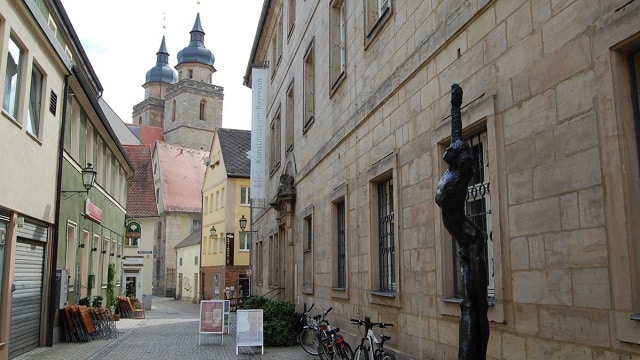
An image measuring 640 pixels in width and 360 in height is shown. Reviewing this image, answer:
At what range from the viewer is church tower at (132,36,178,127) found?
97688 mm

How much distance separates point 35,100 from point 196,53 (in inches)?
3137

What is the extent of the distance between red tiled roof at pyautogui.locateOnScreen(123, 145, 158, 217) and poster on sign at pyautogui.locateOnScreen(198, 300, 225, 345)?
23.3 meters

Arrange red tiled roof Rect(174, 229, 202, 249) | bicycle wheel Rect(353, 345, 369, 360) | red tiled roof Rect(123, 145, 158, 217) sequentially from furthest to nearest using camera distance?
red tiled roof Rect(174, 229, 202, 249) < red tiled roof Rect(123, 145, 158, 217) < bicycle wheel Rect(353, 345, 369, 360)

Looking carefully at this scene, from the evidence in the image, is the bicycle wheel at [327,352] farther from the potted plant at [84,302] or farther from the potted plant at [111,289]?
the potted plant at [111,289]

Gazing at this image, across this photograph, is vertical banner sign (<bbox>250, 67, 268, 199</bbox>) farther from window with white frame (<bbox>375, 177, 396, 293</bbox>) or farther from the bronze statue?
the bronze statue

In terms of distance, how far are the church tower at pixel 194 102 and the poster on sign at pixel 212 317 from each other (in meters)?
71.0

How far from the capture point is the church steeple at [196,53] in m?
89.9

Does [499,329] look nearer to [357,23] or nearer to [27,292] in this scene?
[357,23]

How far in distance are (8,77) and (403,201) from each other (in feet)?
25.1

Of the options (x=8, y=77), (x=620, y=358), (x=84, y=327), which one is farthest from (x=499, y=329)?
(x=84, y=327)

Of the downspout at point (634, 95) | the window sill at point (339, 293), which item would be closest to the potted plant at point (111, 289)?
the window sill at point (339, 293)

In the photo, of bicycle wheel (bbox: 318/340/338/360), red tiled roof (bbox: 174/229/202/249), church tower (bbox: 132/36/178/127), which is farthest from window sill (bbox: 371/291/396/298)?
church tower (bbox: 132/36/178/127)

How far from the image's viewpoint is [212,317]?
15.6 meters

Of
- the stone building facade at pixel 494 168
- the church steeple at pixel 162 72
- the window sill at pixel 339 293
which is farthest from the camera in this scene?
the church steeple at pixel 162 72
